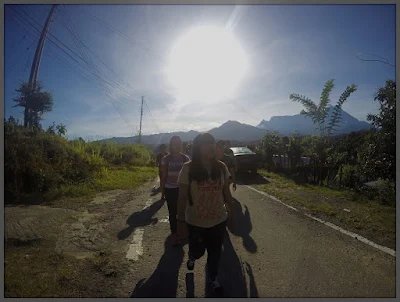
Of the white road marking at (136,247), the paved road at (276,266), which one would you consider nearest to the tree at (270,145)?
the paved road at (276,266)

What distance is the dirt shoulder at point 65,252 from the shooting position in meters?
3.02

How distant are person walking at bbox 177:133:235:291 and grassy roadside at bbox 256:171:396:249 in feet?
9.31

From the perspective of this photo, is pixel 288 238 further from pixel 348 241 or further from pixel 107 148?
pixel 107 148

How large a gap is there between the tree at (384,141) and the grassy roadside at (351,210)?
0.79m

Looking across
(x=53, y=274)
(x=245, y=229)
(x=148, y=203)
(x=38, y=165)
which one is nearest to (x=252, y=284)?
(x=245, y=229)

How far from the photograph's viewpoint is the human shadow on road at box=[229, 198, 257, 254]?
4.13m

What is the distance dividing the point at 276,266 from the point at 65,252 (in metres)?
2.95

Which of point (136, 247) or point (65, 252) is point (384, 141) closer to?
point (136, 247)

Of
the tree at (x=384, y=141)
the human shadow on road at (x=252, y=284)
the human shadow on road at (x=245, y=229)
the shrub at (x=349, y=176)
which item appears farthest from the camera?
the shrub at (x=349, y=176)

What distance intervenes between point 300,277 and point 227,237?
4.95ft

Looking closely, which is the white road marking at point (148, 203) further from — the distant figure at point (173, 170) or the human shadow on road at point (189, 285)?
the human shadow on road at point (189, 285)

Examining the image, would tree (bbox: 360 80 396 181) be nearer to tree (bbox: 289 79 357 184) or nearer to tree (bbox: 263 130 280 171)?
tree (bbox: 289 79 357 184)

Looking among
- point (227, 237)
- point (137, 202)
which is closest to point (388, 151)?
point (227, 237)

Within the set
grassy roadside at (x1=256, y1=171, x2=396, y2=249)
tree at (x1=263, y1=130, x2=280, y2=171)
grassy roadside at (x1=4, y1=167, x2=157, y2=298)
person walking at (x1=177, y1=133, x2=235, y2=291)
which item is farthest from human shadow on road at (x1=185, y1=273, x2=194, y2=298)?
tree at (x1=263, y1=130, x2=280, y2=171)
